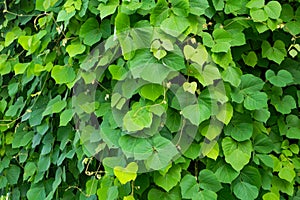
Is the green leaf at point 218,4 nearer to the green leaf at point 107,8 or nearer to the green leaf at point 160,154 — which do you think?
the green leaf at point 107,8

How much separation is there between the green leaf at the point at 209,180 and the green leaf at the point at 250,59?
44 centimetres

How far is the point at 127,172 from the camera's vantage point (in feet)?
4.03

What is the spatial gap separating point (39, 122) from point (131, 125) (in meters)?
0.55

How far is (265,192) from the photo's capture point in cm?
142

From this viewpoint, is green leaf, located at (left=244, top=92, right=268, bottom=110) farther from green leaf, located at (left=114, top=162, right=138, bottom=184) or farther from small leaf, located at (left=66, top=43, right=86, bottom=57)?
small leaf, located at (left=66, top=43, right=86, bottom=57)

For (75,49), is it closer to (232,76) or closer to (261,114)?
(232,76)

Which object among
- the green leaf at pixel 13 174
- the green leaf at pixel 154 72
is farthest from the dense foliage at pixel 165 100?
the green leaf at pixel 13 174

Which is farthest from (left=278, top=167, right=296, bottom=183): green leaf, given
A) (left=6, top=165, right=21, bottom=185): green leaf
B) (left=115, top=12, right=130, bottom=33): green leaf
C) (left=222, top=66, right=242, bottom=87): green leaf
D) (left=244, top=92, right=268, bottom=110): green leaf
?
(left=6, top=165, right=21, bottom=185): green leaf

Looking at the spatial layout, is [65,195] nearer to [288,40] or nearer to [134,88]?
[134,88]

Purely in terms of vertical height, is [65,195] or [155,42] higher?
[155,42]

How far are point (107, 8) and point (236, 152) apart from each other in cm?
61

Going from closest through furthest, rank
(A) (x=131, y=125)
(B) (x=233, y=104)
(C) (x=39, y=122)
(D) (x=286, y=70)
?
(A) (x=131, y=125)
(B) (x=233, y=104)
(D) (x=286, y=70)
(C) (x=39, y=122)

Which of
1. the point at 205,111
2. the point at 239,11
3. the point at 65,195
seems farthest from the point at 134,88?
the point at 65,195

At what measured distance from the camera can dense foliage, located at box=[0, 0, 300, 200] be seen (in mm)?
1242
